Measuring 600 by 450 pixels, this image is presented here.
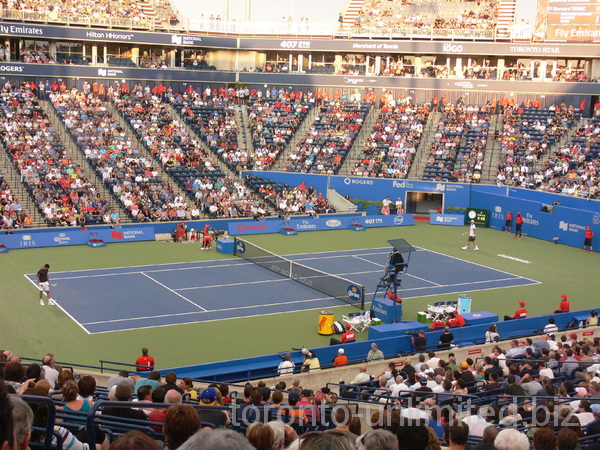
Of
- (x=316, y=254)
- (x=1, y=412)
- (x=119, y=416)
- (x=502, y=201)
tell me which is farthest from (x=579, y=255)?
(x=1, y=412)

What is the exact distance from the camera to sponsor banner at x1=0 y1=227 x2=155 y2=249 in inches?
1479

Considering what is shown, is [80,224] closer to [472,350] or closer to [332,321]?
[332,321]

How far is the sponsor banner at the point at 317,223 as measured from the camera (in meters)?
43.8

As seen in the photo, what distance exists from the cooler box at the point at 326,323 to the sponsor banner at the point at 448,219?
24872 mm

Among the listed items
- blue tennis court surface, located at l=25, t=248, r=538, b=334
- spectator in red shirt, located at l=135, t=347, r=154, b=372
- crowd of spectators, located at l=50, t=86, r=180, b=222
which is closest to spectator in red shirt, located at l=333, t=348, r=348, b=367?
spectator in red shirt, located at l=135, t=347, r=154, b=372

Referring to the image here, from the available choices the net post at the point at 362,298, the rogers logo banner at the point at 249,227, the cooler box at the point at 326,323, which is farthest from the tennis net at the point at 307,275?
the rogers logo banner at the point at 249,227

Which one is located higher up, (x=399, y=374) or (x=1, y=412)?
(x=1, y=412)

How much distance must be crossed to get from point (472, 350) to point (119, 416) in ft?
57.5

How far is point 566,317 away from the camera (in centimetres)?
2722

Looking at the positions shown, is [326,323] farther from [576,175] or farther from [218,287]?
[576,175]

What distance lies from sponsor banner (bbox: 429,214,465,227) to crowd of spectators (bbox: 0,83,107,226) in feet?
68.6

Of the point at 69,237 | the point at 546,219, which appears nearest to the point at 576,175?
the point at 546,219

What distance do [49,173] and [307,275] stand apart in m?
18.8

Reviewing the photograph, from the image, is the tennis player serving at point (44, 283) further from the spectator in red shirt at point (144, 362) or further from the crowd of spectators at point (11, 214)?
the crowd of spectators at point (11, 214)
